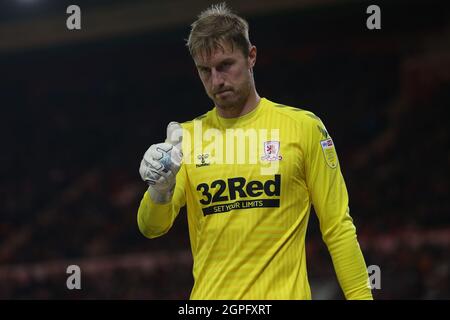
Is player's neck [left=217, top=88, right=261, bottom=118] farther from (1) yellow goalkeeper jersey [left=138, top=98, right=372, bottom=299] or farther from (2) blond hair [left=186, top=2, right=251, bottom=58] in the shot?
(2) blond hair [left=186, top=2, right=251, bottom=58]

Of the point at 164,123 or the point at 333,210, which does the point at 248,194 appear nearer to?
the point at 333,210

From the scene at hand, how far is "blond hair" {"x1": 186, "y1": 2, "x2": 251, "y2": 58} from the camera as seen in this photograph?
11.4 feet

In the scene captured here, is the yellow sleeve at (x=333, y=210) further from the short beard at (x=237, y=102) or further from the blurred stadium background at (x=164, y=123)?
the blurred stadium background at (x=164, y=123)

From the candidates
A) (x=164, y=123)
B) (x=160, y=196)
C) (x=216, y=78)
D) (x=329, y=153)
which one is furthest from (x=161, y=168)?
(x=164, y=123)

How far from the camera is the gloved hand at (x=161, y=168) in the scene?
133 inches

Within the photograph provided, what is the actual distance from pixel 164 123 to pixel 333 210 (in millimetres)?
15978

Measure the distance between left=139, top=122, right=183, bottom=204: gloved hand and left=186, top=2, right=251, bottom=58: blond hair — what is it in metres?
0.46

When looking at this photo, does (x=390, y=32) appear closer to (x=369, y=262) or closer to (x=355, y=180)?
(x=355, y=180)

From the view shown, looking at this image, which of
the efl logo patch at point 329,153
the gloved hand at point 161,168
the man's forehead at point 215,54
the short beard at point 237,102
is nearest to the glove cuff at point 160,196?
the gloved hand at point 161,168

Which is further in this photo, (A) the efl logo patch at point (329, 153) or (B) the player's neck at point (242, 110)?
(B) the player's neck at point (242, 110)

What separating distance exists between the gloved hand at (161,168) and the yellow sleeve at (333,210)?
1.95 feet

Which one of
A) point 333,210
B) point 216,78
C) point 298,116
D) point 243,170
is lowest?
point 333,210

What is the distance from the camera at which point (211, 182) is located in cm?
358

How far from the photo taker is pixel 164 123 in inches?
759
